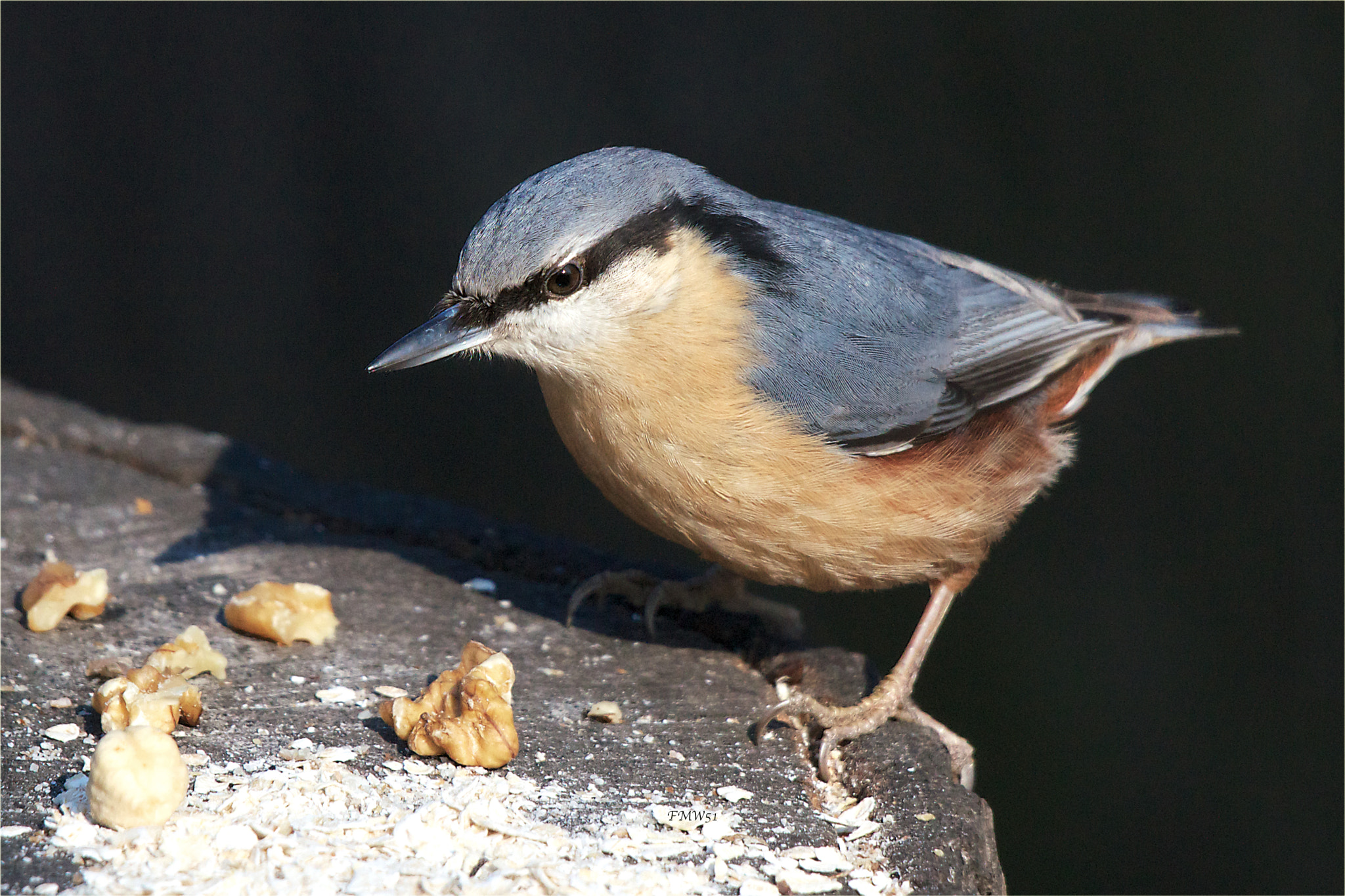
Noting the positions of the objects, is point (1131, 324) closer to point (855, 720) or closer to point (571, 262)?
point (855, 720)

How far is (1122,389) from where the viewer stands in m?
4.68

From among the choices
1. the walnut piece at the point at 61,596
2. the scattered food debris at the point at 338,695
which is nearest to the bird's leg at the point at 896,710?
the scattered food debris at the point at 338,695

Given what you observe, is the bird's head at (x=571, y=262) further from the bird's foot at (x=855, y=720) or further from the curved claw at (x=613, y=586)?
the bird's foot at (x=855, y=720)

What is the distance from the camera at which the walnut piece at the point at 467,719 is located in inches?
78.9

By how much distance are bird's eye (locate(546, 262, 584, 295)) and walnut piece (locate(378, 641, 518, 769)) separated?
76 cm

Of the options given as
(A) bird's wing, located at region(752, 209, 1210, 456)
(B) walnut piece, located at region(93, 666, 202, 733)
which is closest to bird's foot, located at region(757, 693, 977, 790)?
(A) bird's wing, located at region(752, 209, 1210, 456)

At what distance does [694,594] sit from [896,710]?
663 millimetres

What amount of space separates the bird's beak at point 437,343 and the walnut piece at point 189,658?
69cm

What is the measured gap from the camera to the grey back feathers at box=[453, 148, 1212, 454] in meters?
2.27

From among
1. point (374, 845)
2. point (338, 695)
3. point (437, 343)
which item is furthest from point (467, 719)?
point (437, 343)

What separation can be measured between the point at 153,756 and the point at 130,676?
0.46m

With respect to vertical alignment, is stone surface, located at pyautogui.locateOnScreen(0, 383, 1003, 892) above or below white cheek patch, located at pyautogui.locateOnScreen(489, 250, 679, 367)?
below

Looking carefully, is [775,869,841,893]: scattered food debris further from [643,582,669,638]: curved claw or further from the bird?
[643,582,669,638]: curved claw

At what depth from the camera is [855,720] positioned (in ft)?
7.87
